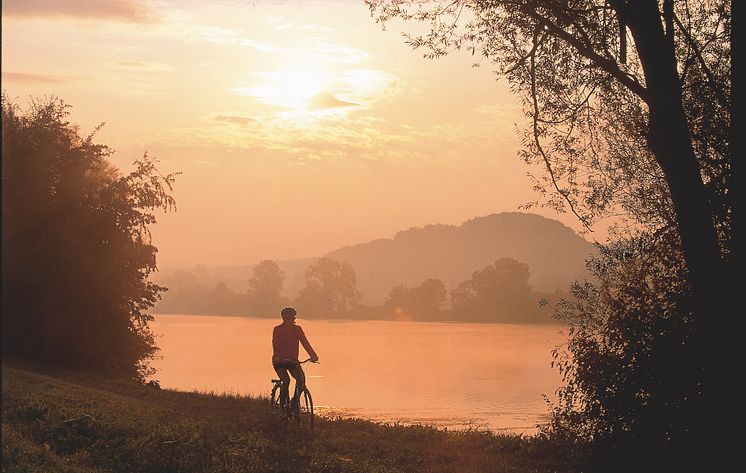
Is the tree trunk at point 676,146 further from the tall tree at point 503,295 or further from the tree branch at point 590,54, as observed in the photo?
the tall tree at point 503,295

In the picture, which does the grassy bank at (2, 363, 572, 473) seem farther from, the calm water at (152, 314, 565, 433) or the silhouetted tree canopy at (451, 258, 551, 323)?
the silhouetted tree canopy at (451, 258, 551, 323)

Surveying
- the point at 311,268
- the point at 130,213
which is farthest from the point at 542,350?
the point at 311,268

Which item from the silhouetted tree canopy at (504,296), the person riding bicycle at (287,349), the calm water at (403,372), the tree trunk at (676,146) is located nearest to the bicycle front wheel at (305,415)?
the person riding bicycle at (287,349)

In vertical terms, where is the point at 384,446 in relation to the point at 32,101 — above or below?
below

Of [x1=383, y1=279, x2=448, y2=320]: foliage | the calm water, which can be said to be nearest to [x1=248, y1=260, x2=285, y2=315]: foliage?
[x1=383, y1=279, x2=448, y2=320]: foliage

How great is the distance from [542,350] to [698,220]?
276ft

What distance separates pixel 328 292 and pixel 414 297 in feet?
63.7

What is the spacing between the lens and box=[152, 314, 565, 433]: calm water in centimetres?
4216

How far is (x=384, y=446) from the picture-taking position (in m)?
17.4

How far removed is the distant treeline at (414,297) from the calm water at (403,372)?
17923 mm

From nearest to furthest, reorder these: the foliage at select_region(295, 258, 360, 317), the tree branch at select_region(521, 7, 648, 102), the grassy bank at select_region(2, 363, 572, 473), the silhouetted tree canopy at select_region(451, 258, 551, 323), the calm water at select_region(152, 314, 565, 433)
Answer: the tree branch at select_region(521, 7, 648, 102)
the grassy bank at select_region(2, 363, 572, 473)
the calm water at select_region(152, 314, 565, 433)
the silhouetted tree canopy at select_region(451, 258, 551, 323)
the foliage at select_region(295, 258, 360, 317)

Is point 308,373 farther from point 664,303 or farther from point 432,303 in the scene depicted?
point 432,303

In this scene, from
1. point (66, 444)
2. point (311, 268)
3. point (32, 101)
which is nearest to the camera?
point (66, 444)

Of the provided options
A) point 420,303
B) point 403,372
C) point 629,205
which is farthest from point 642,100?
point 420,303
